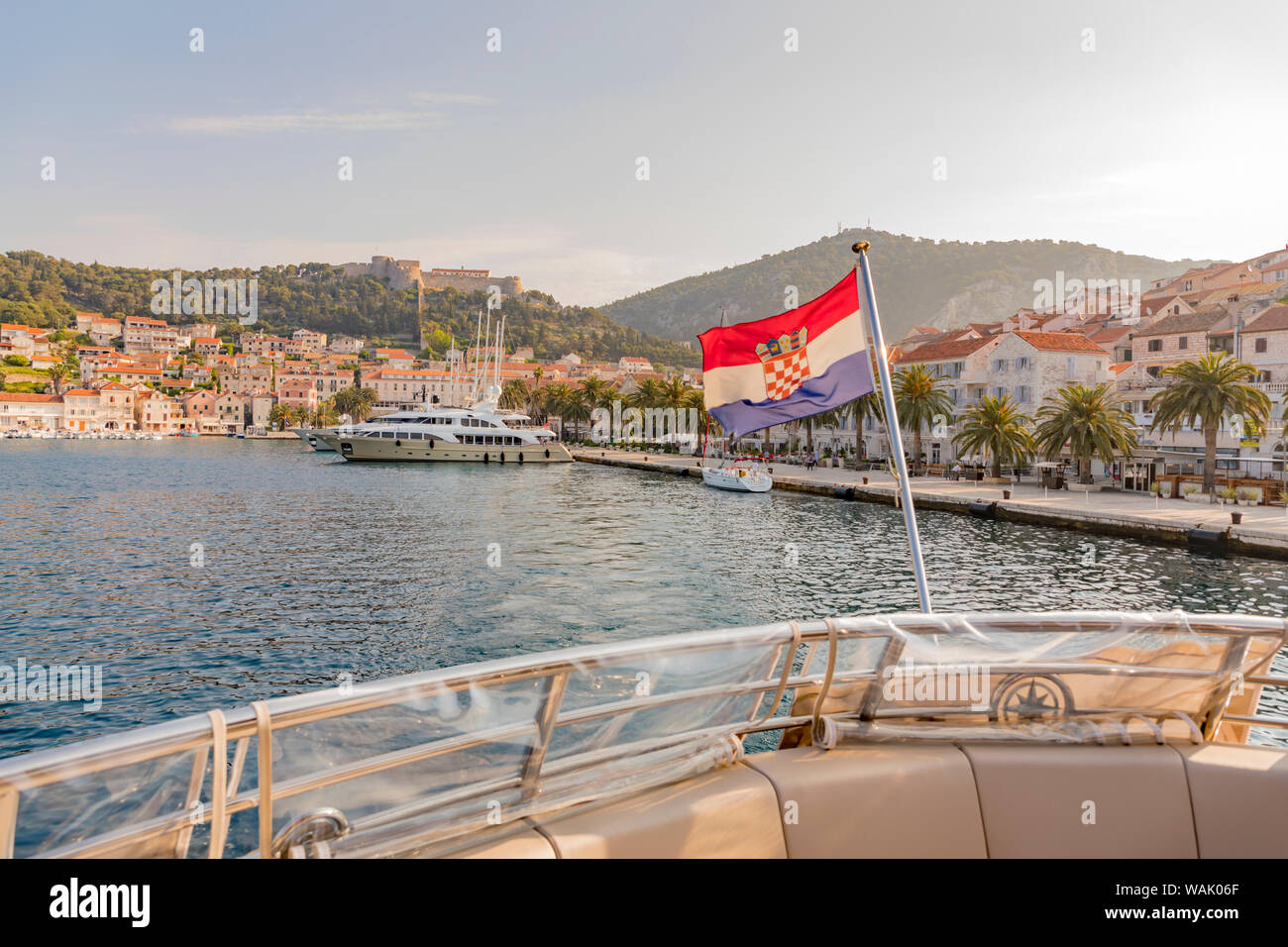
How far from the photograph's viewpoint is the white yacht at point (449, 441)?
80000 millimetres

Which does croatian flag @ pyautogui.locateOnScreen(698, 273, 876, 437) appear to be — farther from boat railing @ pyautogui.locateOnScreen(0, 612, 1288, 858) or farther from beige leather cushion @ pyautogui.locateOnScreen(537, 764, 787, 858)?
beige leather cushion @ pyautogui.locateOnScreen(537, 764, 787, 858)

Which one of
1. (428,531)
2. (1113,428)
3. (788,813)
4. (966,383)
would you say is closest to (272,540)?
(428,531)

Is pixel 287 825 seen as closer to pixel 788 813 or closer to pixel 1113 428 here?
pixel 788 813

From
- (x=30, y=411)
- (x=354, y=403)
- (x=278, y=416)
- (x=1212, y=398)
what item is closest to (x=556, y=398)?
(x=354, y=403)

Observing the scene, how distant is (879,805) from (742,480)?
4787 centimetres

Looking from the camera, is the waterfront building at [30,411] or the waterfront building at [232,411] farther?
the waterfront building at [232,411]

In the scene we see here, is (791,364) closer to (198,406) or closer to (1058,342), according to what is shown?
(1058,342)

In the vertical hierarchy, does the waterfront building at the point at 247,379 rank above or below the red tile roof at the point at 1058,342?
above

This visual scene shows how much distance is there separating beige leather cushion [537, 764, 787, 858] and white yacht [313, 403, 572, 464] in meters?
80.0

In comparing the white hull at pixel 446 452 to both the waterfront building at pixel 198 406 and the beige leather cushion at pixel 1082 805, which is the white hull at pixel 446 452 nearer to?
the beige leather cushion at pixel 1082 805

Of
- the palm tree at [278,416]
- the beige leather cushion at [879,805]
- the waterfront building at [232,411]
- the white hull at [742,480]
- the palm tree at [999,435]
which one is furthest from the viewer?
the waterfront building at [232,411]

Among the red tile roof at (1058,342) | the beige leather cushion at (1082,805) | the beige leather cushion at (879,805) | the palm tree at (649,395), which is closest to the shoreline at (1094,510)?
the red tile roof at (1058,342)

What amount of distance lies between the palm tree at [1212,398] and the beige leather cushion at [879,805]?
139 ft

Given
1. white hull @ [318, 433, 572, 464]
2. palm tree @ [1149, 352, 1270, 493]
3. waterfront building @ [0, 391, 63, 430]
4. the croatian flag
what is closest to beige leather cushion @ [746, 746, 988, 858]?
the croatian flag
